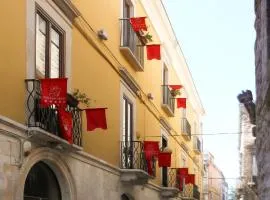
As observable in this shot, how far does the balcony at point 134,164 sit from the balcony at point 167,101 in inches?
221

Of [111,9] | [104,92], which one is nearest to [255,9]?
[104,92]

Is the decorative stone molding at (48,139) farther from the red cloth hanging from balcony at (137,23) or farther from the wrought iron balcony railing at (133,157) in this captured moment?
the red cloth hanging from balcony at (137,23)

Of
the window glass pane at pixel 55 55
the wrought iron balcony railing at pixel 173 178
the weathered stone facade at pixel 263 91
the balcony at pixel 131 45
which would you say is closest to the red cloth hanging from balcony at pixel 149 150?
the balcony at pixel 131 45

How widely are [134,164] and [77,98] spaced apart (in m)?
5.01

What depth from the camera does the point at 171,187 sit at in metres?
22.3

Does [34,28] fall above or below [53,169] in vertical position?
above

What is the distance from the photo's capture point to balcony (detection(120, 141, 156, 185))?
15602mm

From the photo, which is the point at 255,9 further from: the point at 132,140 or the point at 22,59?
the point at 132,140

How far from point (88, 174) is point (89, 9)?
3.57 m

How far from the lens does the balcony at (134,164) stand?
51.2 ft

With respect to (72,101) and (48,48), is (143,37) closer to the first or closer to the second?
(72,101)

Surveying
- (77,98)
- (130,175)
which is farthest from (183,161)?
(77,98)

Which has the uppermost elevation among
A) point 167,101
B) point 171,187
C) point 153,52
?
point 153,52

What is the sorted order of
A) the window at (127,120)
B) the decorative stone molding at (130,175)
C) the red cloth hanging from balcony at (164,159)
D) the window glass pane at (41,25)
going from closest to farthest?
the window glass pane at (41,25) → the decorative stone molding at (130,175) → the window at (127,120) → the red cloth hanging from balcony at (164,159)
